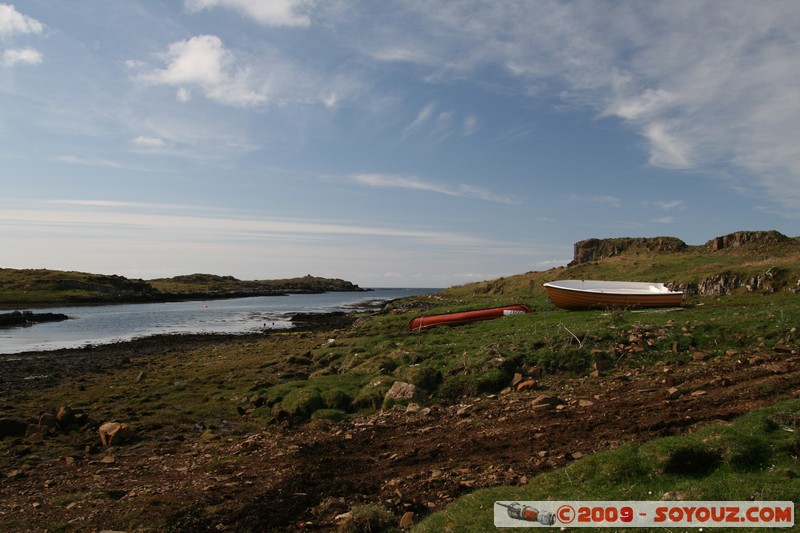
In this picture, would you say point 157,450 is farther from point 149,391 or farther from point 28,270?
point 28,270

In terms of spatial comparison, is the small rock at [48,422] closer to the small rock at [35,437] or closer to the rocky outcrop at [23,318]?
the small rock at [35,437]

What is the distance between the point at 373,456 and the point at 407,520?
3830mm

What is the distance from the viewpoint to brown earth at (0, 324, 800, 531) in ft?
31.2

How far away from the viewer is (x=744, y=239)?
53656mm

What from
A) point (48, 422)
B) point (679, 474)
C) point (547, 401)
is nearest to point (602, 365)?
point (547, 401)

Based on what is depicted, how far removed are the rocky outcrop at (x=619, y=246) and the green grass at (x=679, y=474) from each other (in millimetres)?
Result: 65655

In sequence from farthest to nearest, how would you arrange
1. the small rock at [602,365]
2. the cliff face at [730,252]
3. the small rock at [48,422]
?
the cliff face at [730,252], the small rock at [602,365], the small rock at [48,422]

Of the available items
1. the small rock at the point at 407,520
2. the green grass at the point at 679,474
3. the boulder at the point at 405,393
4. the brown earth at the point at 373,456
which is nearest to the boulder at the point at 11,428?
the brown earth at the point at 373,456

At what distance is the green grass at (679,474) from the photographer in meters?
7.44

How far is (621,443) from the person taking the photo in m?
9.98

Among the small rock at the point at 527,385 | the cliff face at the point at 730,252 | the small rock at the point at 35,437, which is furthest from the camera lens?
the cliff face at the point at 730,252

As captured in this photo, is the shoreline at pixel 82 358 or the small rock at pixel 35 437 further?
the shoreline at pixel 82 358

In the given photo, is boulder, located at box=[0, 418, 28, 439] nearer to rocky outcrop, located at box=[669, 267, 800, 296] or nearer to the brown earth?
the brown earth

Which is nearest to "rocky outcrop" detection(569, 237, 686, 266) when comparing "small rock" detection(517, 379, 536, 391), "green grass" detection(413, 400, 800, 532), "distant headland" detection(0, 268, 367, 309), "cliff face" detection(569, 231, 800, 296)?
"cliff face" detection(569, 231, 800, 296)
